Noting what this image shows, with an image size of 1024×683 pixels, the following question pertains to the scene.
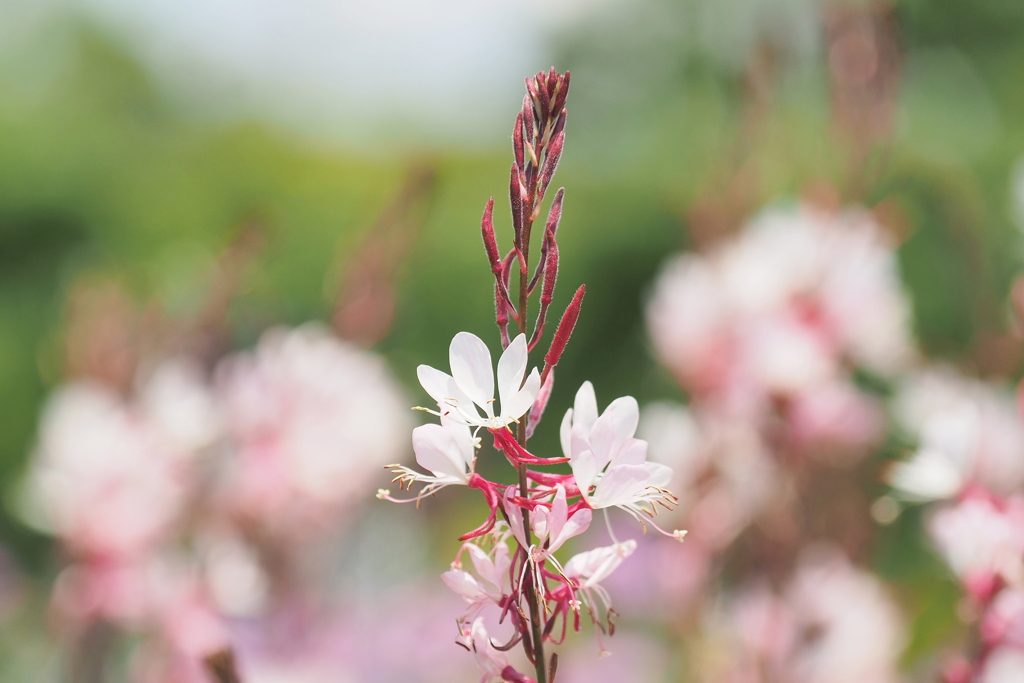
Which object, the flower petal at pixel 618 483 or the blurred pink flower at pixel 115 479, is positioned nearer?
the flower petal at pixel 618 483

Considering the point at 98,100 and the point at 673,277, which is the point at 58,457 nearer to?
the point at 673,277

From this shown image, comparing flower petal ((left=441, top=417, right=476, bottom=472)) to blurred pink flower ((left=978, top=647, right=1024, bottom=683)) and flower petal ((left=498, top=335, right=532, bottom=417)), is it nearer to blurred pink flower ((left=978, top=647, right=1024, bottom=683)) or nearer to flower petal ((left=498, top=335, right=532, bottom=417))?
flower petal ((left=498, top=335, right=532, bottom=417))

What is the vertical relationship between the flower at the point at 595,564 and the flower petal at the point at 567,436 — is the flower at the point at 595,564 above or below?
below

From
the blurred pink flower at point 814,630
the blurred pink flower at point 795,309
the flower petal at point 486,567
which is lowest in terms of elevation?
the flower petal at point 486,567

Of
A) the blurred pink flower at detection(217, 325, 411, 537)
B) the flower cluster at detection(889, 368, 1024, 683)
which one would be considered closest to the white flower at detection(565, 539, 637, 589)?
the flower cluster at detection(889, 368, 1024, 683)

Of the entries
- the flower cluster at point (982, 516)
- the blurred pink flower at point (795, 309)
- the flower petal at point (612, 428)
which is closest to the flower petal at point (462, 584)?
the flower petal at point (612, 428)

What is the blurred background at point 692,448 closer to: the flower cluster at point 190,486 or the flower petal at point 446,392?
the flower cluster at point 190,486

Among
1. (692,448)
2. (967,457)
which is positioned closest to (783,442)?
(692,448)
